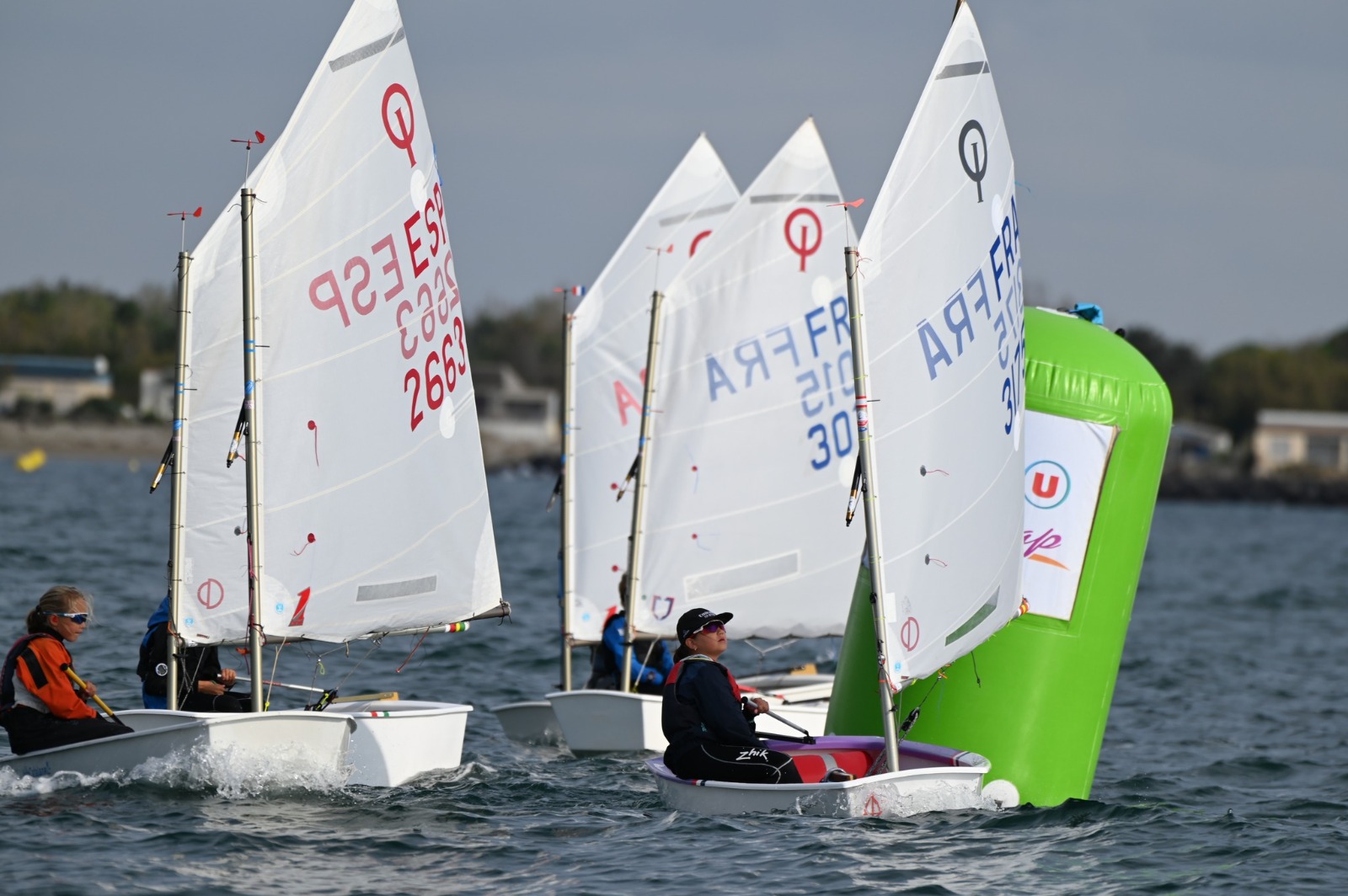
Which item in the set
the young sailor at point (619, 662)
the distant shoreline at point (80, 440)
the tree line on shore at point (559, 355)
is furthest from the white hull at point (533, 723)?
the tree line on shore at point (559, 355)

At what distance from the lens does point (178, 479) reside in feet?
32.6

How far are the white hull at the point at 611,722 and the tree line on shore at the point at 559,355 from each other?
3878 inches

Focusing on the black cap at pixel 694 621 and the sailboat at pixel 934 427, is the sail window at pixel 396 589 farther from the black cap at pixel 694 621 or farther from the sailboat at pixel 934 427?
the black cap at pixel 694 621

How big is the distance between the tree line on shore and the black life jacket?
101093mm

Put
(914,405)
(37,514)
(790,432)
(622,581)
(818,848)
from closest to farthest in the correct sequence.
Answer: (818,848) < (914,405) < (622,581) < (790,432) < (37,514)

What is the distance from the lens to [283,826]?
28.9 feet

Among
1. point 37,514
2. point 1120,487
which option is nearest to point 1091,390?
point 1120,487

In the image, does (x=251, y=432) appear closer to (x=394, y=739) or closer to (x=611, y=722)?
(x=394, y=739)

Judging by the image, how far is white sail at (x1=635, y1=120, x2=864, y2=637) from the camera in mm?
13797

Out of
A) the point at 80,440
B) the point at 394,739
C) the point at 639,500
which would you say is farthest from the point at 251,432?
the point at 80,440

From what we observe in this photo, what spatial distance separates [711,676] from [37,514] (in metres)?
31.4

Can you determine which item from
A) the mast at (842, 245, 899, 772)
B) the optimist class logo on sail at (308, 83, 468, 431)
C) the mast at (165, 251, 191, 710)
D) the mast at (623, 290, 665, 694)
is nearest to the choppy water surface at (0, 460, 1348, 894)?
the mast at (842, 245, 899, 772)

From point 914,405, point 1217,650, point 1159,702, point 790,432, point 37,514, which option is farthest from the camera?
point 37,514

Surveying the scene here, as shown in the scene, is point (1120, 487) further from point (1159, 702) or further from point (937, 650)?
point (1159, 702)
